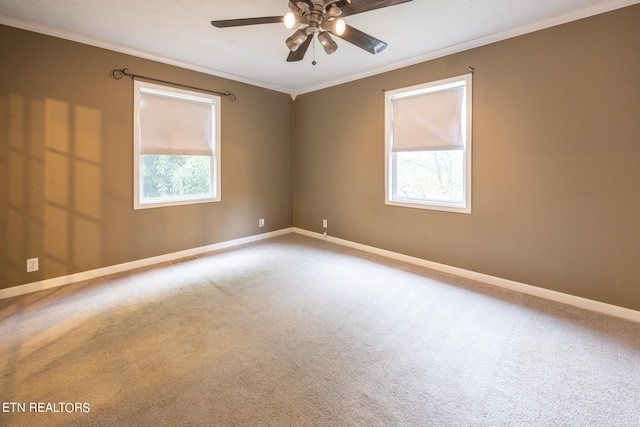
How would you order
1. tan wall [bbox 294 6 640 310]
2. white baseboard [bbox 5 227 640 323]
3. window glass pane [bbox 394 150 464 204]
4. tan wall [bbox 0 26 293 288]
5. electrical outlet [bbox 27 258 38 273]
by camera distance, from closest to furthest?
tan wall [bbox 294 6 640 310] → white baseboard [bbox 5 227 640 323] → tan wall [bbox 0 26 293 288] → electrical outlet [bbox 27 258 38 273] → window glass pane [bbox 394 150 464 204]

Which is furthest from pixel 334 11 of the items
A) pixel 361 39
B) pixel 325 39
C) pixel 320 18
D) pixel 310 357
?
pixel 310 357

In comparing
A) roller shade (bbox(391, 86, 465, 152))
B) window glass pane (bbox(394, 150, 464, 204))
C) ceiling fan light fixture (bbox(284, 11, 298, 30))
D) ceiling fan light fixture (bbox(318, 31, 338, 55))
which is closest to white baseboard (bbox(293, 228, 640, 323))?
window glass pane (bbox(394, 150, 464, 204))

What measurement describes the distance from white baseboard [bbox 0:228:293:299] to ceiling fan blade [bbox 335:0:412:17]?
3.52 m

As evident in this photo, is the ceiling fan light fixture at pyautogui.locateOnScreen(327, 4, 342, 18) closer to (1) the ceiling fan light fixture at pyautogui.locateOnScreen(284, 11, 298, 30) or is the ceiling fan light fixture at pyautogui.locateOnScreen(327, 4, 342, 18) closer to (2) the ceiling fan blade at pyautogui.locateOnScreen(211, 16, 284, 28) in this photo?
(1) the ceiling fan light fixture at pyautogui.locateOnScreen(284, 11, 298, 30)

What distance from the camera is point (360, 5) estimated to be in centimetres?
203

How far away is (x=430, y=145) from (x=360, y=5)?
2050 millimetres

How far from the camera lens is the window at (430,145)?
3420 millimetres

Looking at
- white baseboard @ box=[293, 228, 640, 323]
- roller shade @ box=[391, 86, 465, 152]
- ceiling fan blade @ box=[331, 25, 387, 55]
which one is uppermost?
ceiling fan blade @ box=[331, 25, 387, 55]

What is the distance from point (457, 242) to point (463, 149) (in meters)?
1.08

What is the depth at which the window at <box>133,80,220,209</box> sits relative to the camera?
3.69 m

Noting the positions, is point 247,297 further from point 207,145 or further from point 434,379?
point 207,145

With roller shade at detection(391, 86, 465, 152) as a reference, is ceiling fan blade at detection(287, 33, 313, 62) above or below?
above

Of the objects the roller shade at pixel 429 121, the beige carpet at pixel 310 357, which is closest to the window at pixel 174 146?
the beige carpet at pixel 310 357

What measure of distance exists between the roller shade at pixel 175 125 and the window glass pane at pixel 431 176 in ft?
8.99
